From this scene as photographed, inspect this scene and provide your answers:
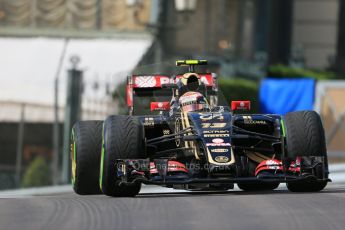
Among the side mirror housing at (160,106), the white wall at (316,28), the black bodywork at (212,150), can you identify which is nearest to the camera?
the black bodywork at (212,150)

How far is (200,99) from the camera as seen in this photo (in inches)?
635

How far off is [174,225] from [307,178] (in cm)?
371

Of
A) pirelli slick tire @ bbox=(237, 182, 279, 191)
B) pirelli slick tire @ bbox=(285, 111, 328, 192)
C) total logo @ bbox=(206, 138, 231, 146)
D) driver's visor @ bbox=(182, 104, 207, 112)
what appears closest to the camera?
total logo @ bbox=(206, 138, 231, 146)

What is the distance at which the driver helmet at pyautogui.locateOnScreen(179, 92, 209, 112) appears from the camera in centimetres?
1602

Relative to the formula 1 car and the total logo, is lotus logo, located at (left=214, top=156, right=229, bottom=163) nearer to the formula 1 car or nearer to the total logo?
the formula 1 car

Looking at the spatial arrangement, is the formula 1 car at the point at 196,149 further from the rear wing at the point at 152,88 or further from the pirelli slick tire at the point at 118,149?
the rear wing at the point at 152,88

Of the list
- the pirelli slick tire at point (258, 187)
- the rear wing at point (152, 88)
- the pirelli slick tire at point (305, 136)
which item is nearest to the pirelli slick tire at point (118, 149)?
the pirelli slick tire at point (305, 136)

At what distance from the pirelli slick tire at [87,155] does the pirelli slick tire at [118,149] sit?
87 cm

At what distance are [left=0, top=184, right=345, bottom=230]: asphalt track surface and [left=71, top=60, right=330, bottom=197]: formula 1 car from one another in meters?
0.24

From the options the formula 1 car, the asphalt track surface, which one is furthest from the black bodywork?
the asphalt track surface

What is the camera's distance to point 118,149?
48.1ft

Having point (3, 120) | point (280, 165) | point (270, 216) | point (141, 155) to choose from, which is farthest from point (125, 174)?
point (3, 120)

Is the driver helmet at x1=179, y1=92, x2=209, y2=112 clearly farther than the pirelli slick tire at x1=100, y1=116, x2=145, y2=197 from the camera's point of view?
Yes

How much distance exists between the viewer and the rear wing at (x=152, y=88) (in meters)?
17.0
